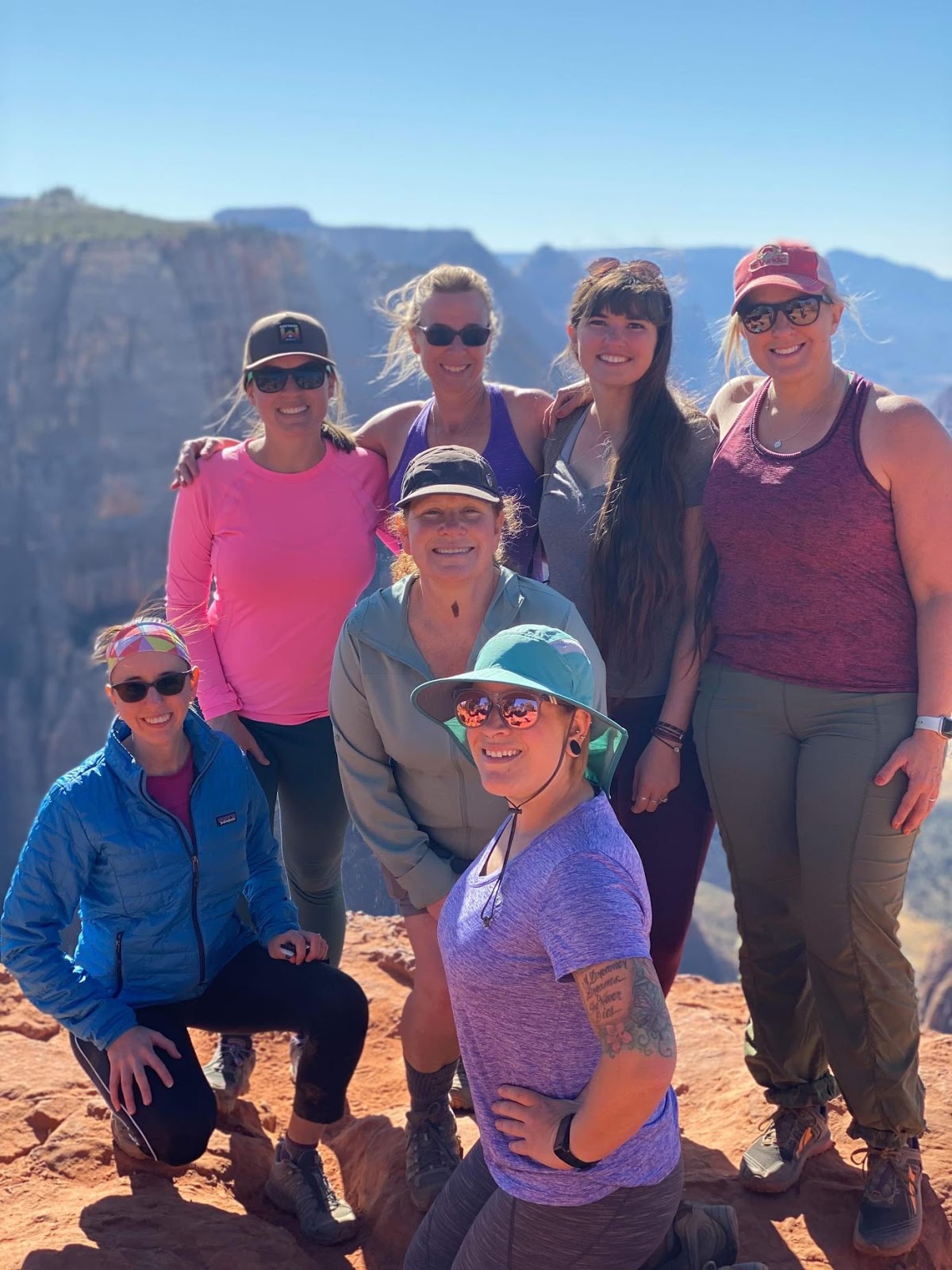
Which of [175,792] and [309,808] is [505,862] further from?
[309,808]

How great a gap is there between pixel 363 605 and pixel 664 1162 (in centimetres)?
170

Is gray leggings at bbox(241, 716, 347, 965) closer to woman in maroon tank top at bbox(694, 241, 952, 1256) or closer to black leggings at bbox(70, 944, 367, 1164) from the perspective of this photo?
black leggings at bbox(70, 944, 367, 1164)

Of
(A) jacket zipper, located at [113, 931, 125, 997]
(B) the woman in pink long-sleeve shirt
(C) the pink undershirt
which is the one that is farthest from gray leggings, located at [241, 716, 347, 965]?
(A) jacket zipper, located at [113, 931, 125, 997]

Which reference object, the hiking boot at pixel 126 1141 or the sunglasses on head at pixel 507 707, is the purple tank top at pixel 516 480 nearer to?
the sunglasses on head at pixel 507 707

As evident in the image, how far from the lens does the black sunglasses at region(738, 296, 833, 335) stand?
3.26m

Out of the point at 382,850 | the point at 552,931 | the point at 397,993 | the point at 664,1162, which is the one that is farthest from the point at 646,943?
the point at 397,993

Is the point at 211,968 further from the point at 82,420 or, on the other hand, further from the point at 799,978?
the point at 82,420

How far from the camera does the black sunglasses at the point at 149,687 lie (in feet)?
11.0

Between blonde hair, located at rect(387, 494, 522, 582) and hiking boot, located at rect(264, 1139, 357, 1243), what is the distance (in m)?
1.86

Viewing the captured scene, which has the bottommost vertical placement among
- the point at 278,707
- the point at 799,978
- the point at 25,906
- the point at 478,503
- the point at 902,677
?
the point at 799,978

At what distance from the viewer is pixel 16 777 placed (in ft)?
101

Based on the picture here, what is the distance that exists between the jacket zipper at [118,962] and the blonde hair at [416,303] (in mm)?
2184

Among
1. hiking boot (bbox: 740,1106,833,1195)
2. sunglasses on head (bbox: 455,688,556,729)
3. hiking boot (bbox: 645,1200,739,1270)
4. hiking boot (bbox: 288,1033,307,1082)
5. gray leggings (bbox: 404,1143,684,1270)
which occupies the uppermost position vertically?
sunglasses on head (bbox: 455,688,556,729)

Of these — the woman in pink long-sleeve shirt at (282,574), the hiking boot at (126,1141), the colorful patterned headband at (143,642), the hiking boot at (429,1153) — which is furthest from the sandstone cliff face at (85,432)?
the hiking boot at (429,1153)
